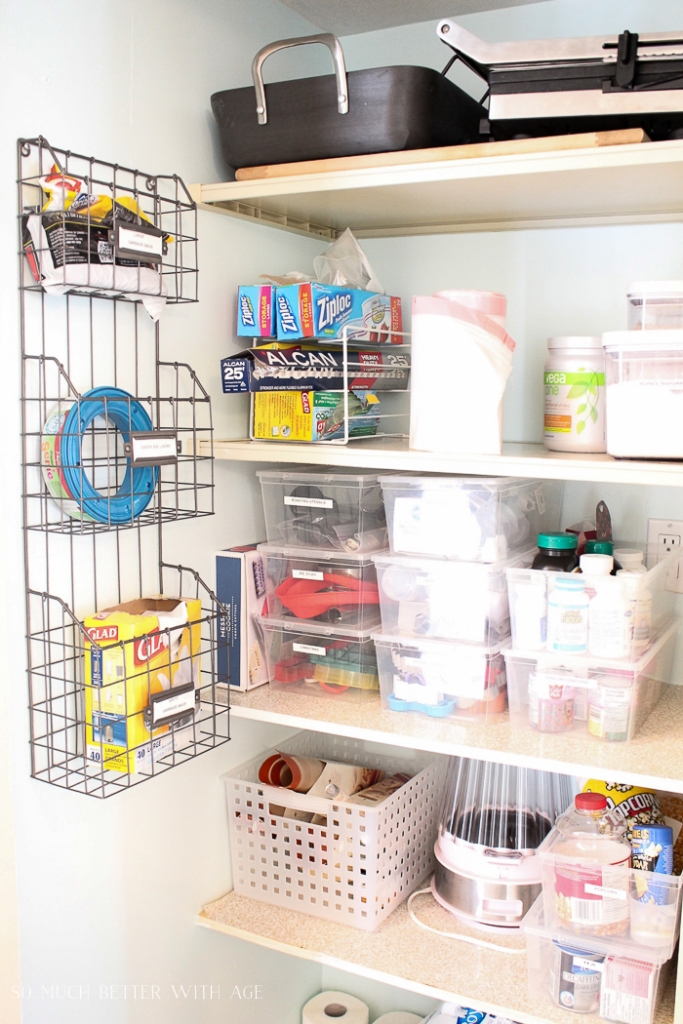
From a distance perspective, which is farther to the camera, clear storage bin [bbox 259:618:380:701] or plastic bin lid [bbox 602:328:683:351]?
clear storage bin [bbox 259:618:380:701]

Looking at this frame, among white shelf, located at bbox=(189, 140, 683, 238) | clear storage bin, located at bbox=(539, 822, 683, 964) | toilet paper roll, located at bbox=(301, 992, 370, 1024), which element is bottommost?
toilet paper roll, located at bbox=(301, 992, 370, 1024)

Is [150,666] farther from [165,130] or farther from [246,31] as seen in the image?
[246,31]

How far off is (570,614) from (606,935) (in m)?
0.45

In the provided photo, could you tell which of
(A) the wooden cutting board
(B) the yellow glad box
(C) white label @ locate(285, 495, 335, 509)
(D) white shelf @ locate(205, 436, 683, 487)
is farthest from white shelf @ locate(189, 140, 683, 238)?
(B) the yellow glad box

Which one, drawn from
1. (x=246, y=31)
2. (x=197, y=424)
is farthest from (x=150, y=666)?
(x=246, y=31)

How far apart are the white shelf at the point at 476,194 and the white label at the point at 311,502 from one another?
497 mm

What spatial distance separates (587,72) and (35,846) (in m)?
1.28

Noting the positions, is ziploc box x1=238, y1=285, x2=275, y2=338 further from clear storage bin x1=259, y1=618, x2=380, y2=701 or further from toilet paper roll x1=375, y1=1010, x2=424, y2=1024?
toilet paper roll x1=375, y1=1010, x2=424, y2=1024

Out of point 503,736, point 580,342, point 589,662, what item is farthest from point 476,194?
point 503,736

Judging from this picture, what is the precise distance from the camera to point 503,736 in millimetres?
1335

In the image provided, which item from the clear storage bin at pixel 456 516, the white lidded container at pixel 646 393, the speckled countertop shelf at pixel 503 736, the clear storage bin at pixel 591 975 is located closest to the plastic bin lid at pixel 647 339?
the white lidded container at pixel 646 393

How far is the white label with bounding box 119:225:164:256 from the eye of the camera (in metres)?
1.13

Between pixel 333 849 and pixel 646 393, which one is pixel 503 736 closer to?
pixel 333 849

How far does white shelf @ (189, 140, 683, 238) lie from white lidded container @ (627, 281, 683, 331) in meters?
0.15
